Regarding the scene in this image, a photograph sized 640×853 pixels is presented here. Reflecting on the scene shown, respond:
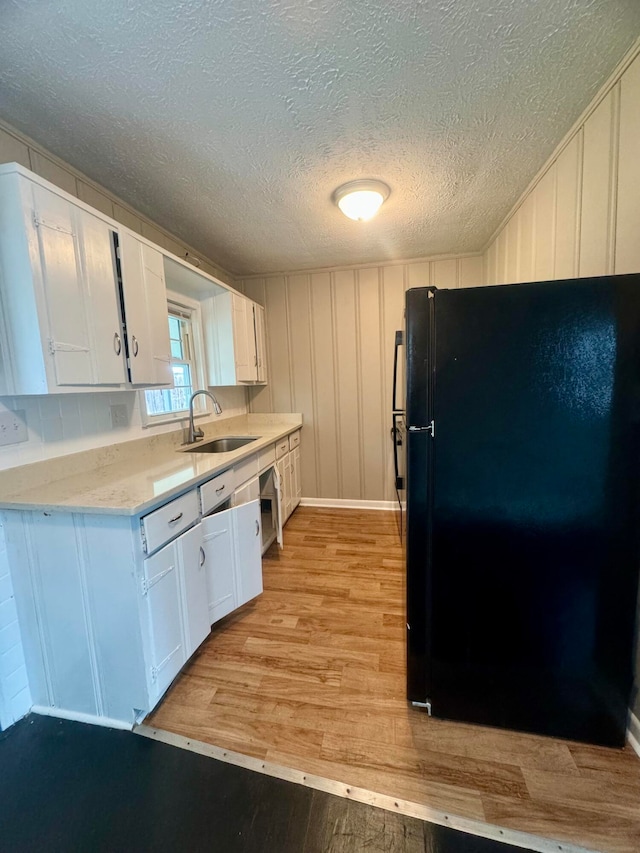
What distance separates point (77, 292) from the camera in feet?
4.47

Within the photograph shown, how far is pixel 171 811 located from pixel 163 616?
56cm

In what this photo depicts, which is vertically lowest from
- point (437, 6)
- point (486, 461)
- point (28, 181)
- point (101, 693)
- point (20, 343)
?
→ point (101, 693)

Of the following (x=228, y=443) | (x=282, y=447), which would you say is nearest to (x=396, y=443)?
(x=282, y=447)

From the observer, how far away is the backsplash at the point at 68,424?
1.38 metres

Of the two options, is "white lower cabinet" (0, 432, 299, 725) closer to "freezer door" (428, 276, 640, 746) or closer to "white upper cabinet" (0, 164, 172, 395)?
"white upper cabinet" (0, 164, 172, 395)

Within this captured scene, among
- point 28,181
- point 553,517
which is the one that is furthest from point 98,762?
point 28,181

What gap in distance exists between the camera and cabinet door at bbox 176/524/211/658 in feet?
4.77

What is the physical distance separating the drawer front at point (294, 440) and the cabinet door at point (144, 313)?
1.44 metres

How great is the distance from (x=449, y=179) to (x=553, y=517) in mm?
1859

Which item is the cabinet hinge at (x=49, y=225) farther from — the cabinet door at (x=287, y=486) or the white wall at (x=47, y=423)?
the cabinet door at (x=287, y=486)

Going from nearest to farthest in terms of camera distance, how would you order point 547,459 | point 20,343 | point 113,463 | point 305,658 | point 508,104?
point 547,459 < point 20,343 < point 508,104 < point 305,658 < point 113,463

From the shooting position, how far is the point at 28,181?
3.84 feet

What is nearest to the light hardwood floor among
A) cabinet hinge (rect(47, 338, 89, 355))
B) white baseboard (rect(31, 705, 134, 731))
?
white baseboard (rect(31, 705, 134, 731))

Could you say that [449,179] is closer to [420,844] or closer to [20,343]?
[20,343]
